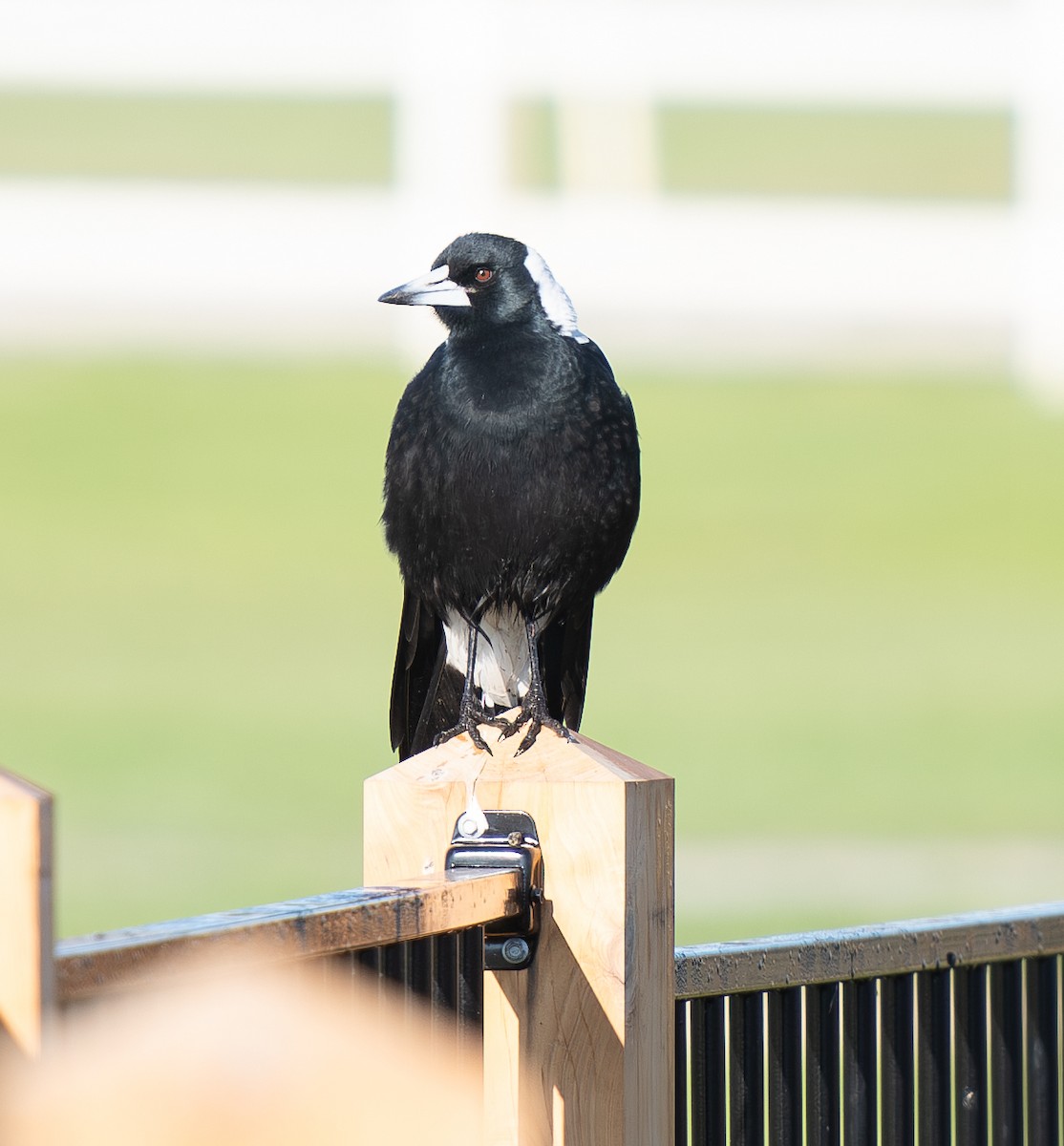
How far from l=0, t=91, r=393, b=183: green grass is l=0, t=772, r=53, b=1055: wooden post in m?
13.1

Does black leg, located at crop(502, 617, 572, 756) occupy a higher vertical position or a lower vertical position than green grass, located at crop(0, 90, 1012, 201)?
lower

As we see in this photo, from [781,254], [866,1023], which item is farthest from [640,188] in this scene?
[866,1023]

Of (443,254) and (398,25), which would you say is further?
(398,25)

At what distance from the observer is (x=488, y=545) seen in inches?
104

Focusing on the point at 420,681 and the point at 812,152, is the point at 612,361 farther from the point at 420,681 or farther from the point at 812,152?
the point at 420,681

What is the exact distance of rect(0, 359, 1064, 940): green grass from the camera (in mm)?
8594

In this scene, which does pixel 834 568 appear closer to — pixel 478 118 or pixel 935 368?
pixel 935 368

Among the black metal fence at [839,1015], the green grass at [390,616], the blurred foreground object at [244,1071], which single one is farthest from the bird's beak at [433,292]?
the green grass at [390,616]

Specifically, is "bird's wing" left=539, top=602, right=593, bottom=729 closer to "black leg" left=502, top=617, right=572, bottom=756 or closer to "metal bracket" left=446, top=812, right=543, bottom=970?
"black leg" left=502, top=617, right=572, bottom=756

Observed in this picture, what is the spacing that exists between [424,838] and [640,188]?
1258cm

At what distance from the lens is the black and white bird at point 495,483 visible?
2.64 meters

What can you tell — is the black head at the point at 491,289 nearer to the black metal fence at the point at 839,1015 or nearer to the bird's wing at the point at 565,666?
the bird's wing at the point at 565,666

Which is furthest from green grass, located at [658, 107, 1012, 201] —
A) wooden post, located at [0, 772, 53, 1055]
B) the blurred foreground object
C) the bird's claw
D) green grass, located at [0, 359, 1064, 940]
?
wooden post, located at [0, 772, 53, 1055]

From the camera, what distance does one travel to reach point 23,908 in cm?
86
